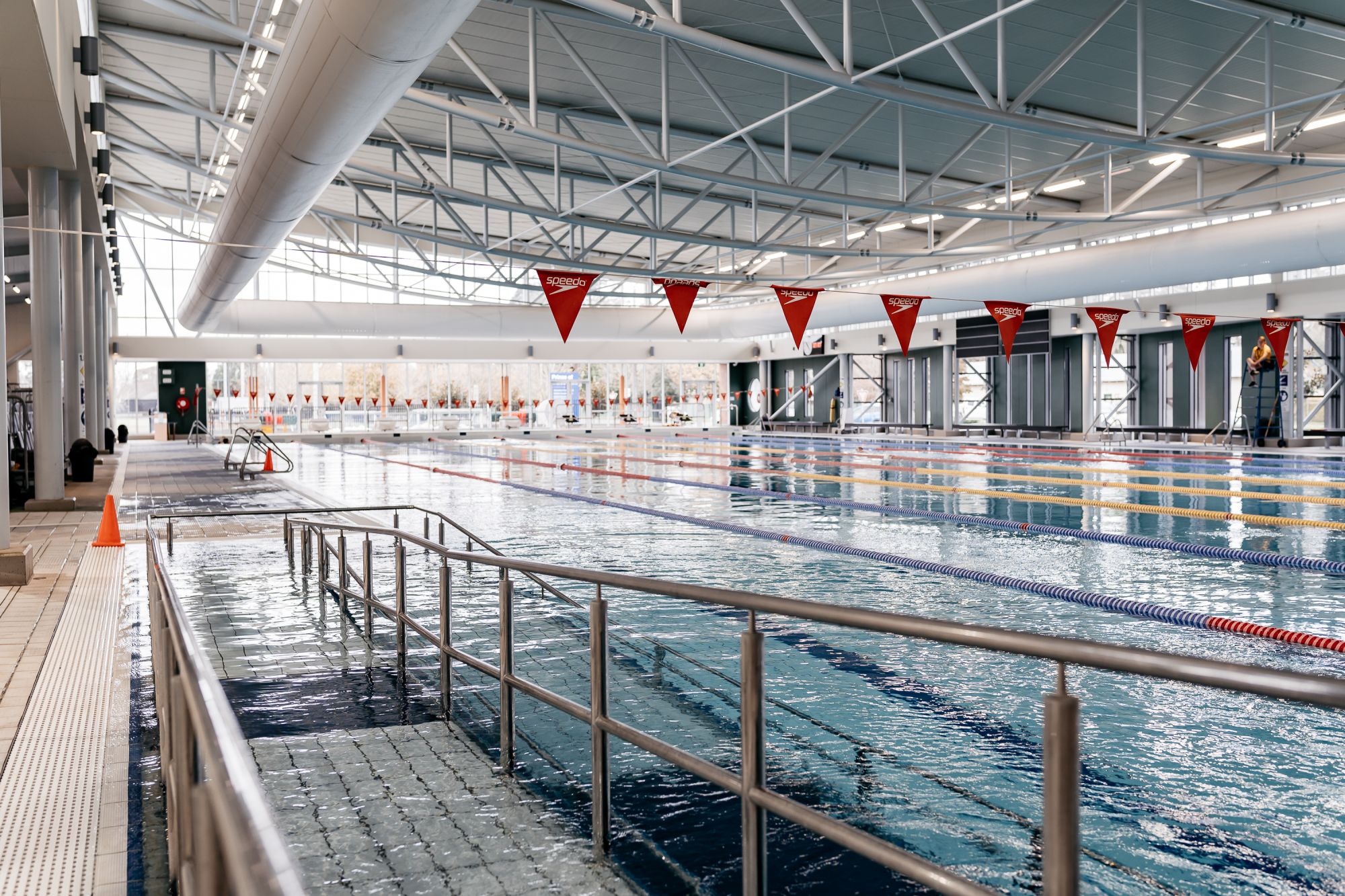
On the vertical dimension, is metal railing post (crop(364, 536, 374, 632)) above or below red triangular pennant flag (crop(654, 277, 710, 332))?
below

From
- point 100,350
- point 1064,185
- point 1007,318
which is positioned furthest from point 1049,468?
point 100,350

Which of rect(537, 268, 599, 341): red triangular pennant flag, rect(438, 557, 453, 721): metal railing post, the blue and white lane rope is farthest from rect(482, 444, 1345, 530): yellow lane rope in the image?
rect(438, 557, 453, 721): metal railing post

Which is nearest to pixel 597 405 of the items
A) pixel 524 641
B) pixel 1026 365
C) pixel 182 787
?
pixel 1026 365

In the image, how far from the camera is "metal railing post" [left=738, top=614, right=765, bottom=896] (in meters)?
2.44

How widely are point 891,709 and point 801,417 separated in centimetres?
3608

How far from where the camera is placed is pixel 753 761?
96.3 inches

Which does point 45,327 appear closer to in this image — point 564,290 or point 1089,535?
point 564,290

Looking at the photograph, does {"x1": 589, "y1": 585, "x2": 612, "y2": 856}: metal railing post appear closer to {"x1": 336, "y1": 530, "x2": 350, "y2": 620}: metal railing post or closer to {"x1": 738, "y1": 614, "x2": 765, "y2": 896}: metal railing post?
{"x1": 738, "y1": 614, "x2": 765, "y2": 896}: metal railing post

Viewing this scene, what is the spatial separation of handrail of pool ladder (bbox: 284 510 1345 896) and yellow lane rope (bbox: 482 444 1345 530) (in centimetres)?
960

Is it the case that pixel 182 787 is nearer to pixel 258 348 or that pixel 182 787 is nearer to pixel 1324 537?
pixel 1324 537

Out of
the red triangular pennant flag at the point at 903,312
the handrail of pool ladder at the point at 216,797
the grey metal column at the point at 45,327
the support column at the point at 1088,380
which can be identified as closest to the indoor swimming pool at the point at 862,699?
the handrail of pool ladder at the point at 216,797

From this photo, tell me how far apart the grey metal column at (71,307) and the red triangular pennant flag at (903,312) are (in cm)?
1212

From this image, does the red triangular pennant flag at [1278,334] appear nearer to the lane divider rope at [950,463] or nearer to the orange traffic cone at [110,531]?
the lane divider rope at [950,463]

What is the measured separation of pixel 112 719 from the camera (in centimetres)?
415
